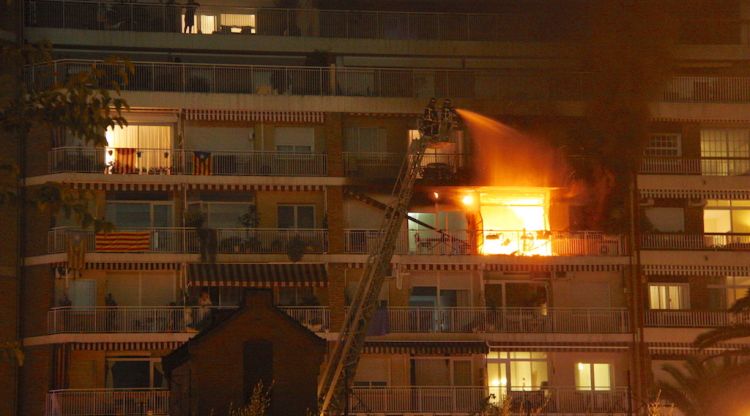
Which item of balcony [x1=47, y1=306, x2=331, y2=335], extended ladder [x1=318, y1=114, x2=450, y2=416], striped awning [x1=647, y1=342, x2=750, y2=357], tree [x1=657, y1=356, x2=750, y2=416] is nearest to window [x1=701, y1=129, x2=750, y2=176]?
striped awning [x1=647, y1=342, x2=750, y2=357]

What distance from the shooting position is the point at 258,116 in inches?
2188

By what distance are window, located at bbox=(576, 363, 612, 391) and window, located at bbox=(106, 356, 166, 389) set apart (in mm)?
15526

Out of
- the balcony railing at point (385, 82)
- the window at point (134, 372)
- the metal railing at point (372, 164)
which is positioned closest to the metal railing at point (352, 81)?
the balcony railing at point (385, 82)

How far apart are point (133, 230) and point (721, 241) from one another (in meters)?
22.0

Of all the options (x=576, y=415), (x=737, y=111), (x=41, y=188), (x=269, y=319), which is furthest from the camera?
(x=737, y=111)

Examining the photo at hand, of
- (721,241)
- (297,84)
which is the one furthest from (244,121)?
(721,241)

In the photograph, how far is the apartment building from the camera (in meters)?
54.0

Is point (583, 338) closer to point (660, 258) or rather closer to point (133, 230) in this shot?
point (660, 258)

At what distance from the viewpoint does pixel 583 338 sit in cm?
5575

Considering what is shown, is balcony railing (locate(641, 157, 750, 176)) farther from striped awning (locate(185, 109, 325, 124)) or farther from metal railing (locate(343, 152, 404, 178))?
striped awning (locate(185, 109, 325, 124))

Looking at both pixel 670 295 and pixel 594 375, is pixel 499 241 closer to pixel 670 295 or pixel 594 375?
pixel 594 375

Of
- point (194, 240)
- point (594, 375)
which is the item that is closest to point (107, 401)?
point (194, 240)

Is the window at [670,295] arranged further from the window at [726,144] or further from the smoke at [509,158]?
the smoke at [509,158]

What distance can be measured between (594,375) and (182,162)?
17.3 meters
